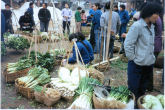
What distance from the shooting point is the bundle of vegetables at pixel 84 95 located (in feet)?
10.2

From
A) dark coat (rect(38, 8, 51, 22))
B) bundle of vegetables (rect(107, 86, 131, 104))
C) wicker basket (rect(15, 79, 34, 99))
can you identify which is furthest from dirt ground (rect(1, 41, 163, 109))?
dark coat (rect(38, 8, 51, 22))

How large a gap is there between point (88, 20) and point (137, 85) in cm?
980

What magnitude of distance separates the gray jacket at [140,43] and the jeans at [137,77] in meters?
0.12

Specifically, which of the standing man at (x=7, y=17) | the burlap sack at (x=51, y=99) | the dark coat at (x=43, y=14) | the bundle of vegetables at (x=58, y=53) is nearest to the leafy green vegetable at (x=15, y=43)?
the bundle of vegetables at (x=58, y=53)

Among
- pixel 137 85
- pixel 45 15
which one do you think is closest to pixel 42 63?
pixel 137 85

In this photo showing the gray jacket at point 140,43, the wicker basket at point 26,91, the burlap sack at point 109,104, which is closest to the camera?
Result: the gray jacket at point 140,43

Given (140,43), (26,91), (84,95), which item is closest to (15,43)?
(26,91)

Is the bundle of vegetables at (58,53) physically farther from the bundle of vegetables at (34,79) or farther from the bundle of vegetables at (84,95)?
the bundle of vegetables at (84,95)

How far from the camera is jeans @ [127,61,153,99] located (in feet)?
9.59

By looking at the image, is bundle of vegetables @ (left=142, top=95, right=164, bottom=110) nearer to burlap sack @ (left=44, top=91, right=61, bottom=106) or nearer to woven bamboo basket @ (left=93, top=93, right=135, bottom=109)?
woven bamboo basket @ (left=93, top=93, right=135, bottom=109)

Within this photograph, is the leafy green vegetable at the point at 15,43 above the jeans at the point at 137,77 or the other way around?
above

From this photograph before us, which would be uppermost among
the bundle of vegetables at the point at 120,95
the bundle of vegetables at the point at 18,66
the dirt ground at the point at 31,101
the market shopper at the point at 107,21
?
the market shopper at the point at 107,21

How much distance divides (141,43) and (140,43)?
0.01m

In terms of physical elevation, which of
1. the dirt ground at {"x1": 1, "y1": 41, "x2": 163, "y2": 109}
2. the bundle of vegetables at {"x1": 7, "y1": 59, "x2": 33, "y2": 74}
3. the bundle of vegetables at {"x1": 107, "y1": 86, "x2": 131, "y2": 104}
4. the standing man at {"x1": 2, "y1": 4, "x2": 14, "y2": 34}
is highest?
the standing man at {"x1": 2, "y1": 4, "x2": 14, "y2": 34}
